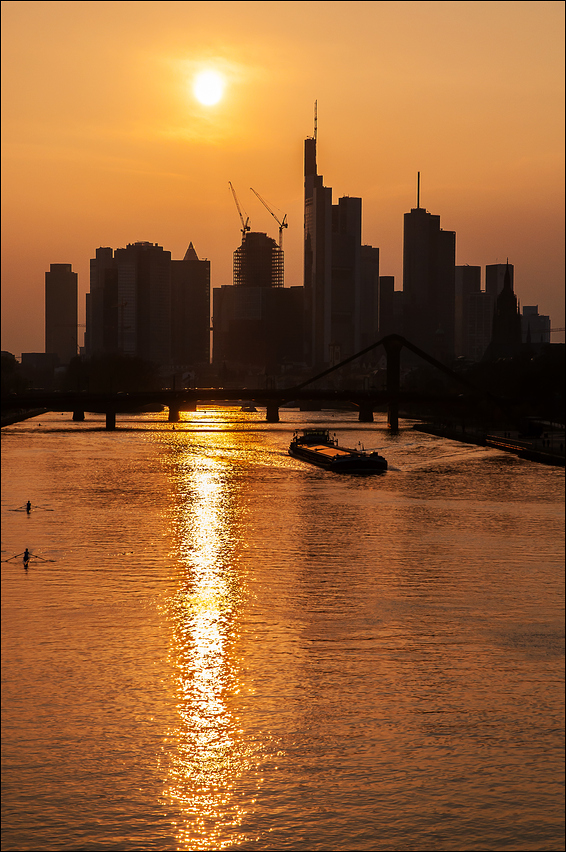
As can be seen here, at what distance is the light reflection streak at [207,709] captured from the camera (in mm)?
18359

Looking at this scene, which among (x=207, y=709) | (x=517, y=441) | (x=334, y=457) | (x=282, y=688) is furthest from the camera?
(x=517, y=441)

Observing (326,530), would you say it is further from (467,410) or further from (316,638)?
(467,410)

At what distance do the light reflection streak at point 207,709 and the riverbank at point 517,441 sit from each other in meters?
40.1

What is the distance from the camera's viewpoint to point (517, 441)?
8662 centimetres

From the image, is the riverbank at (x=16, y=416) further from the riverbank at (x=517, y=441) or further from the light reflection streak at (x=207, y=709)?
the light reflection streak at (x=207, y=709)

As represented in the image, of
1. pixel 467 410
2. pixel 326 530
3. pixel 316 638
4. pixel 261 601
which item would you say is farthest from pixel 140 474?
pixel 467 410

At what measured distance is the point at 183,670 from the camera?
2433cm

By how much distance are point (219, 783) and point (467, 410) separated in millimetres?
110144

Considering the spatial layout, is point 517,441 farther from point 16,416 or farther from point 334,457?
point 16,416

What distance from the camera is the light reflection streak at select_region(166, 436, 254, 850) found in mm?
18359

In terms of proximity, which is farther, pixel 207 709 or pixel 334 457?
pixel 334 457

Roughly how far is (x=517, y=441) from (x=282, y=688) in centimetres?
6663

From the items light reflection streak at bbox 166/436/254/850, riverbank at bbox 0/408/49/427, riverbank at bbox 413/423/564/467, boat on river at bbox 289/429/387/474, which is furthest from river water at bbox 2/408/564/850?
riverbank at bbox 0/408/49/427

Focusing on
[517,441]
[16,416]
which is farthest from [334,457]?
[16,416]
